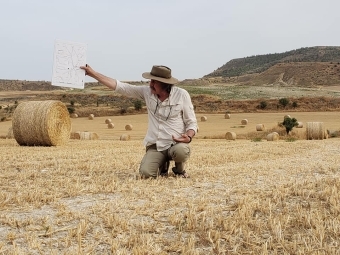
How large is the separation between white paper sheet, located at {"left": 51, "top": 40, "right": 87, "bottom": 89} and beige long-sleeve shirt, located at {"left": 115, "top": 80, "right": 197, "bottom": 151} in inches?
24.8

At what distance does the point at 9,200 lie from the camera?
552 centimetres

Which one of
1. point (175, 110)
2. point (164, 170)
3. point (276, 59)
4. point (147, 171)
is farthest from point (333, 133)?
point (276, 59)

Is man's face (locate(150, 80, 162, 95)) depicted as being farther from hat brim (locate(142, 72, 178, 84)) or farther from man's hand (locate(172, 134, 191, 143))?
man's hand (locate(172, 134, 191, 143))

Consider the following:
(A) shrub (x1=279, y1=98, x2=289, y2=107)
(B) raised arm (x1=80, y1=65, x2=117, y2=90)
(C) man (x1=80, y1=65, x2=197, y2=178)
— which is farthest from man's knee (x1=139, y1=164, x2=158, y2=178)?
(A) shrub (x1=279, y1=98, x2=289, y2=107)

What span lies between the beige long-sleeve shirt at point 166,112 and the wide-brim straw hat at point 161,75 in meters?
0.33

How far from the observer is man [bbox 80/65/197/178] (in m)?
7.34

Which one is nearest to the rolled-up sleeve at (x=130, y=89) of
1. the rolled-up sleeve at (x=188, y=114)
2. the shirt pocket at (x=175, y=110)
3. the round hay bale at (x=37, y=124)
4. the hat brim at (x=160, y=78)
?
the hat brim at (x=160, y=78)

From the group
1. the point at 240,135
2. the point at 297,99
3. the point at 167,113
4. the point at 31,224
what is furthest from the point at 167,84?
the point at 297,99

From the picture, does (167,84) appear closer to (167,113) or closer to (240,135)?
(167,113)

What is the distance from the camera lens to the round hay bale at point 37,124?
16.3 meters

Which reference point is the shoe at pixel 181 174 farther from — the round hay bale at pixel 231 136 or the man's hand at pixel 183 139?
the round hay bale at pixel 231 136

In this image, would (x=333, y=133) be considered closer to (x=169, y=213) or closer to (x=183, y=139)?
(x=183, y=139)

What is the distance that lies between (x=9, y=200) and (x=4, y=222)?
1.03m

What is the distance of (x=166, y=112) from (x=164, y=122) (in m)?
0.17
